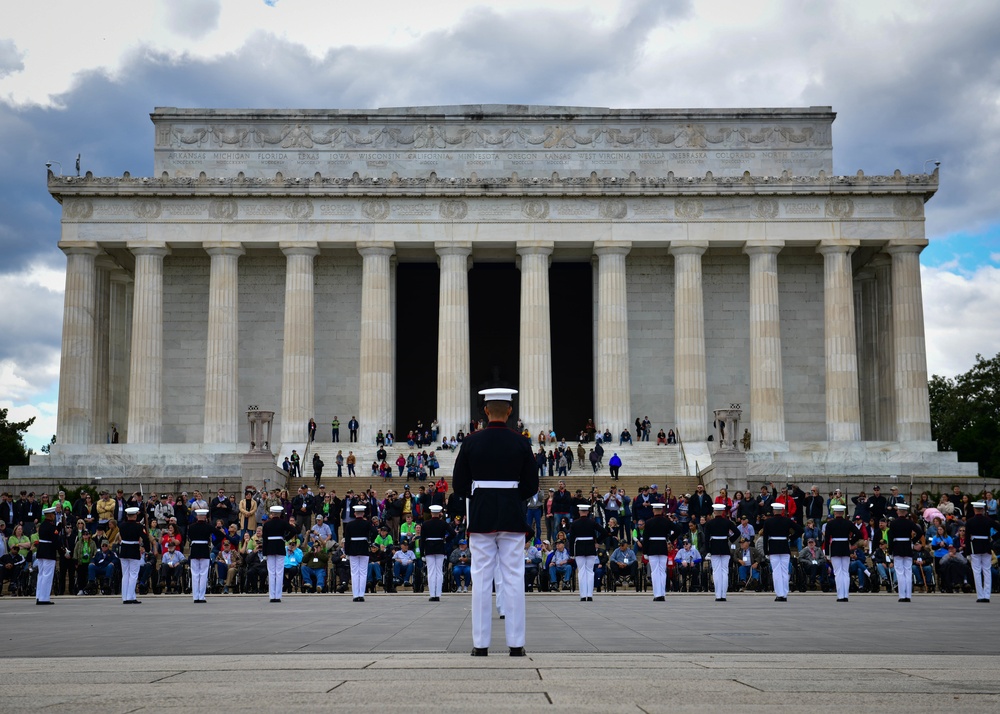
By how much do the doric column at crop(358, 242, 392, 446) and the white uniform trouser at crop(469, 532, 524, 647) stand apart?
5110 centimetres

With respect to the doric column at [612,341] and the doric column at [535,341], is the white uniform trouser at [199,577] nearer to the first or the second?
the doric column at [535,341]

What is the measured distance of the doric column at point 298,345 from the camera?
64.8 metres

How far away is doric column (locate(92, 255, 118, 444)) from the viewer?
6794 cm

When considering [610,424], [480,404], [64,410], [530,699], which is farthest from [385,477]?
[530,699]

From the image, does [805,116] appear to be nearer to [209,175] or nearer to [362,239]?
[362,239]

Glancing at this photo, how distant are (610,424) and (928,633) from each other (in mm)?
Result: 48110

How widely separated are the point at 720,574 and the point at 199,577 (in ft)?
39.4

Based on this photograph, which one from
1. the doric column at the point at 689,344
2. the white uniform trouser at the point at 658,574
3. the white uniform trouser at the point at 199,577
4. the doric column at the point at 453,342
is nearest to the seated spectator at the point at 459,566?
the white uniform trouser at the point at 658,574

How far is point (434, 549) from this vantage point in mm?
29438

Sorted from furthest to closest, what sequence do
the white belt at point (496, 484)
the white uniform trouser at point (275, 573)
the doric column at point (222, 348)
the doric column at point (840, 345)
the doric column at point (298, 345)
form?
the doric column at point (222, 348) → the doric column at point (840, 345) → the doric column at point (298, 345) → the white uniform trouser at point (275, 573) → the white belt at point (496, 484)

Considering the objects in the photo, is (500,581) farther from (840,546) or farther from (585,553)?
(840,546)

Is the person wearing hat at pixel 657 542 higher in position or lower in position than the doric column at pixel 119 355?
lower

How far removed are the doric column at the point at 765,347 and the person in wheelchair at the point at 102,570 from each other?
38.6m

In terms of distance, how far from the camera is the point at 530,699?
8.54m
